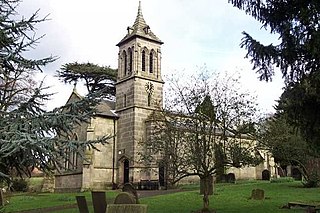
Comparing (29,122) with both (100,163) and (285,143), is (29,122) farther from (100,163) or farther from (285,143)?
(100,163)

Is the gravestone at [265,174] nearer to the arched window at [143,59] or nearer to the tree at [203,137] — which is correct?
the arched window at [143,59]

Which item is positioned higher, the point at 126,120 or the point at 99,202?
the point at 126,120

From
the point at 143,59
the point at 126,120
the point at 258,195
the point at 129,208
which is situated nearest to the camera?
the point at 129,208

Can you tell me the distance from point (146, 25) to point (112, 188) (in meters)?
16.0

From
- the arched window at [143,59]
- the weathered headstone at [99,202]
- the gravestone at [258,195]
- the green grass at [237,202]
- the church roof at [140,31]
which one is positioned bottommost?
the green grass at [237,202]

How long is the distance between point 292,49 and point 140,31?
29268 millimetres

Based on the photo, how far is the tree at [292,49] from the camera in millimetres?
10039

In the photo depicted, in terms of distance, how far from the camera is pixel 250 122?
1711cm

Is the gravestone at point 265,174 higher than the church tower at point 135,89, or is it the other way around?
the church tower at point 135,89

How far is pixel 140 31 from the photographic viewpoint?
127 ft

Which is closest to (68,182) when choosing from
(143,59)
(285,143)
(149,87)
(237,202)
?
(149,87)

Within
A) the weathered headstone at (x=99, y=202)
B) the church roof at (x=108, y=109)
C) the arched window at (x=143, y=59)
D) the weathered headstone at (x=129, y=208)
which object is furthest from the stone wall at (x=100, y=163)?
the weathered headstone at (x=129, y=208)

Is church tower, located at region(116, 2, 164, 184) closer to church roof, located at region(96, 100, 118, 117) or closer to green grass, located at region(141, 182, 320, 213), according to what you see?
church roof, located at region(96, 100, 118, 117)

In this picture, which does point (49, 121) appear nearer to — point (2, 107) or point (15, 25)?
point (2, 107)
